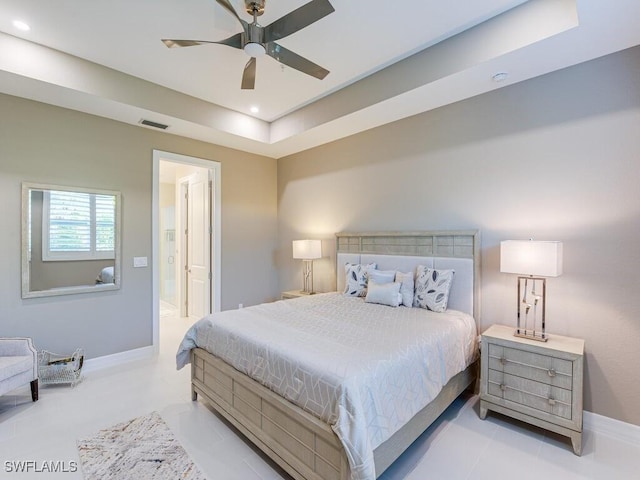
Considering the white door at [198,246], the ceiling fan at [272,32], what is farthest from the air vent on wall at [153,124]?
the ceiling fan at [272,32]

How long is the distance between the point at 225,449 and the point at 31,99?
12.2 ft

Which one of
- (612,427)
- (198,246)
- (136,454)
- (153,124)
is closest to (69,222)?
(153,124)

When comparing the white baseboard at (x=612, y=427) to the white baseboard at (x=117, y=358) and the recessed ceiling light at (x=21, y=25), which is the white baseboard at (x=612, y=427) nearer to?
the white baseboard at (x=117, y=358)

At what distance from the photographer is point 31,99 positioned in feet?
9.95

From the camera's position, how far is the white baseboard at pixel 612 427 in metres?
2.20

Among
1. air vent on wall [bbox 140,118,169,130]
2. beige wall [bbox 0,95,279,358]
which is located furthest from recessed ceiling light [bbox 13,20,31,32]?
air vent on wall [bbox 140,118,169,130]

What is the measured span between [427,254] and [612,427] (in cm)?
191

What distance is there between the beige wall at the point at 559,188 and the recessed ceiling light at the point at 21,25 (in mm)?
3459

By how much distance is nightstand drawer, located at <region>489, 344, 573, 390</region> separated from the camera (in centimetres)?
214

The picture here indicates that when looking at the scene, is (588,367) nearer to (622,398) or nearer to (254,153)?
(622,398)

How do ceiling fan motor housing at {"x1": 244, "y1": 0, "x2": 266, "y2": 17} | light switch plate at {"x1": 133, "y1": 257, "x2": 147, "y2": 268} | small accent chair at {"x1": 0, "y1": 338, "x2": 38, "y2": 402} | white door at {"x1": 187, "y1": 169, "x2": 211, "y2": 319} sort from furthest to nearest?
white door at {"x1": 187, "y1": 169, "x2": 211, "y2": 319}
light switch plate at {"x1": 133, "y1": 257, "x2": 147, "y2": 268}
small accent chair at {"x1": 0, "y1": 338, "x2": 38, "y2": 402}
ceiling fan motor housing at {"x1": 244, "y1": 0, "x2": 266, "y2": 17}

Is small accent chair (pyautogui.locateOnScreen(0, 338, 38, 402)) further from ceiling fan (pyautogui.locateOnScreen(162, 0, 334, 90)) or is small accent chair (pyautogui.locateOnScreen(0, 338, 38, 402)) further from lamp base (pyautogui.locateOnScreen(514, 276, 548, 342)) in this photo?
lamp base (pyautogui.locateOnScreen(514, 276, 548, 342))

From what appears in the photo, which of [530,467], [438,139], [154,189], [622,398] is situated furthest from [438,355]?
[154,189]

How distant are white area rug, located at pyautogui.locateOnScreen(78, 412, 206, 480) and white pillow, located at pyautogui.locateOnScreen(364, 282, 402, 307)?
6.66 ft
